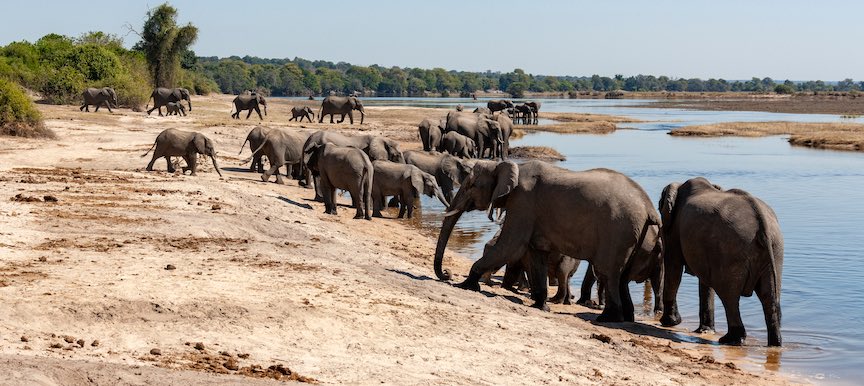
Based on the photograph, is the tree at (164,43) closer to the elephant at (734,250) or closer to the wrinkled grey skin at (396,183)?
the wrinkled grey skin at (396,183)

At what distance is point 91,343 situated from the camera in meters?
8.38

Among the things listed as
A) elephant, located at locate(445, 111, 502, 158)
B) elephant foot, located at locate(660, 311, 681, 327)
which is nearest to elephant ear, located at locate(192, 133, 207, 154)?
Result: elephant foot, located at locate(660, 311, 681, 327)

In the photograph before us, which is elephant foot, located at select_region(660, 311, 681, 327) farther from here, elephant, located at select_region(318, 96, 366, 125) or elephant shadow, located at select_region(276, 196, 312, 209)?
elephant, located at select_region(318, 96, 366, 125)

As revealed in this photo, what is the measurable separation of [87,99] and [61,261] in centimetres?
3661

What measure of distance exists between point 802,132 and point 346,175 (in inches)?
1811

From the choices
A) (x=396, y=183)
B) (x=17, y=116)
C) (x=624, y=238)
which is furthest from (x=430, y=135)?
(x=624, y=238)

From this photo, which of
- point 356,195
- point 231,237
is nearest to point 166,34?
point 356,195

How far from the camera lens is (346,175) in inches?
790

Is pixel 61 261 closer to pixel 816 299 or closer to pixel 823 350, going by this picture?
pixel 823 350

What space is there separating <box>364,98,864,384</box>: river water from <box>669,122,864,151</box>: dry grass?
166cm

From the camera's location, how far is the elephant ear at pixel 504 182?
13.5m

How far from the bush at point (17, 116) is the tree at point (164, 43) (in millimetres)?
39271

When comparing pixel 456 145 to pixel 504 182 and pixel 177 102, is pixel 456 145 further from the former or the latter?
pixel 504 182

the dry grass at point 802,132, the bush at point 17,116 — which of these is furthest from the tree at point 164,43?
the bush at point 17,116
